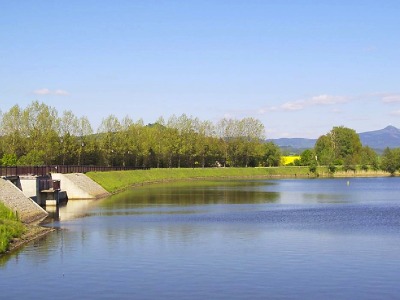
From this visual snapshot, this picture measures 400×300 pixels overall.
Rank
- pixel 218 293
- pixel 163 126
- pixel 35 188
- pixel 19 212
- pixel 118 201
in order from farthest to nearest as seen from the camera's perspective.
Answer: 1. pixel 163 126
2. pixel 118 201
3. pixel 35 188
4. pixel 19 212
5. pixel 218 293

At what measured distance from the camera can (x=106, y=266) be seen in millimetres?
38438

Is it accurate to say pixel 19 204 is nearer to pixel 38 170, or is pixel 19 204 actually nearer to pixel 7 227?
pixel 7 227

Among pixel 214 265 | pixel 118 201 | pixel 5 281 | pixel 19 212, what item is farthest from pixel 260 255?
pixel 118 201

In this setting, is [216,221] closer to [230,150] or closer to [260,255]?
[260,255]

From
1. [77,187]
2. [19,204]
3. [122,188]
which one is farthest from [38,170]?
[122,188]

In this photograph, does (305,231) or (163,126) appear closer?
(305,231)

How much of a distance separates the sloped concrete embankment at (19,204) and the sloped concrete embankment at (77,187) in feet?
74.9

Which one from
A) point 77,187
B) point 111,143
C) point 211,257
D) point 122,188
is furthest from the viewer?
point 111,143

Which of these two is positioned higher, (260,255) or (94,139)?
(94,139)

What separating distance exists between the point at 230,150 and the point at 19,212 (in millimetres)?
139962

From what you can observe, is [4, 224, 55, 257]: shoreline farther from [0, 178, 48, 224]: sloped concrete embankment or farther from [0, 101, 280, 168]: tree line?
[0, 101, 280, 168]: tree line

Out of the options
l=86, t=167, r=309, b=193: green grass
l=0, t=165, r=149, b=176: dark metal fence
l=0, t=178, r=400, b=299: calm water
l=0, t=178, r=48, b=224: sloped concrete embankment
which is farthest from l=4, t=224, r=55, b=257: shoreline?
l=86, t=167, r=309, b=193: green grass

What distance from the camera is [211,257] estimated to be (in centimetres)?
4088

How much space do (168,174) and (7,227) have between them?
115m
